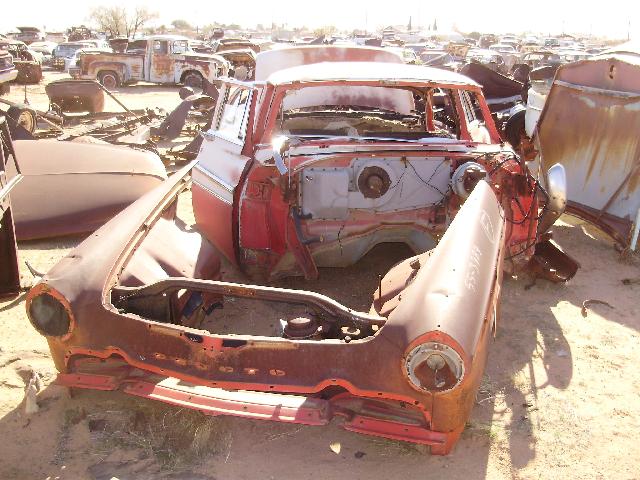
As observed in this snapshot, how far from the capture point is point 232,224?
14.5 ft

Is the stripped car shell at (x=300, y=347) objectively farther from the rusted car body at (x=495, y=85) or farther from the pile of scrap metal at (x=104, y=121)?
the rusted car body at (x=495, y=85)

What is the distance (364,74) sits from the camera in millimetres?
4453

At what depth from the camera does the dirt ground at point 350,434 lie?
9.66 ft

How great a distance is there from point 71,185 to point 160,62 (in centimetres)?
1422

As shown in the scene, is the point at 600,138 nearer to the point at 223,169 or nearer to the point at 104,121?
the point at 223,169

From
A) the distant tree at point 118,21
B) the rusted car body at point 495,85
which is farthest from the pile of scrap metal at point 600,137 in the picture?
the distant tree at point 118,21

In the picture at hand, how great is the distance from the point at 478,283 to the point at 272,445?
1.38 meters

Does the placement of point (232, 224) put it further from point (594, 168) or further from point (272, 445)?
point (594, 168)

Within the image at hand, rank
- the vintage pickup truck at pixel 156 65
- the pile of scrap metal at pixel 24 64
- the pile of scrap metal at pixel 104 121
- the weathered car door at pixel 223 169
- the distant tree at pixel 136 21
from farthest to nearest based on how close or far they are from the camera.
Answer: the distant tree at pixel 136 21 < the vintage pickup truck at pixel 156 65 < the pile of scrap metal at pixel 24 64 < the pile of scrap metal at pixel 104 121 < the weathered car door at pixel 223 169

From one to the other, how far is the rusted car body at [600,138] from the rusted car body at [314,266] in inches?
68.2

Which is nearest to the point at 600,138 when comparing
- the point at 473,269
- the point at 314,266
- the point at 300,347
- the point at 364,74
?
the point at 364,74

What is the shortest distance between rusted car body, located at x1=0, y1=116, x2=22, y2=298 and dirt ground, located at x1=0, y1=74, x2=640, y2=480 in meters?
0.51

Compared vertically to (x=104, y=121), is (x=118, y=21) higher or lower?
lower

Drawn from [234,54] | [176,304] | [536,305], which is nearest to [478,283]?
[176,304]
